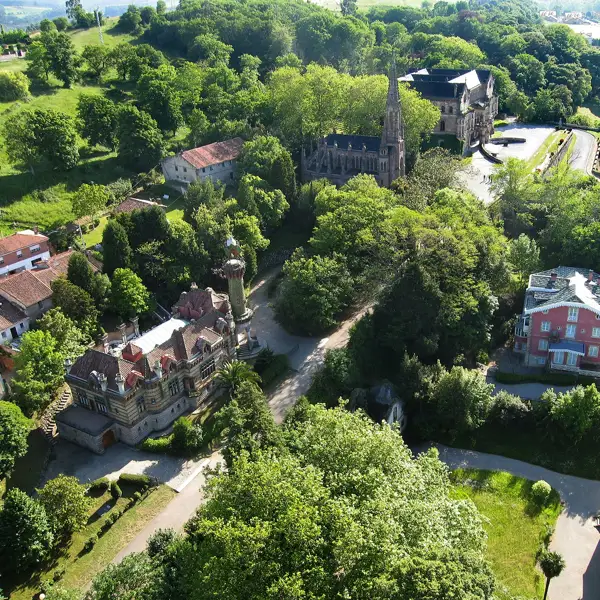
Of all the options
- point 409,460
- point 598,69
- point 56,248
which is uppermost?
point 409,460

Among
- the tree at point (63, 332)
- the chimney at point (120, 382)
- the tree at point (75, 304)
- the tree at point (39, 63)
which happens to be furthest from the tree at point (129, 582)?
the tree at point (39, 63)

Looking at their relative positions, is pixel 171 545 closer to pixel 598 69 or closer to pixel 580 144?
pixel 580 144

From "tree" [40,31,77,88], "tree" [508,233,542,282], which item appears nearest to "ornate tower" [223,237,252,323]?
"tree" [508,233,542,282]

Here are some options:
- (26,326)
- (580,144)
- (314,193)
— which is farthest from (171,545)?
(580,144)

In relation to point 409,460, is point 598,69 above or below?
below

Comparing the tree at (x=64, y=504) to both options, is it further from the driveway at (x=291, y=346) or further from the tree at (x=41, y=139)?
the tree at (x=41, y=139)
